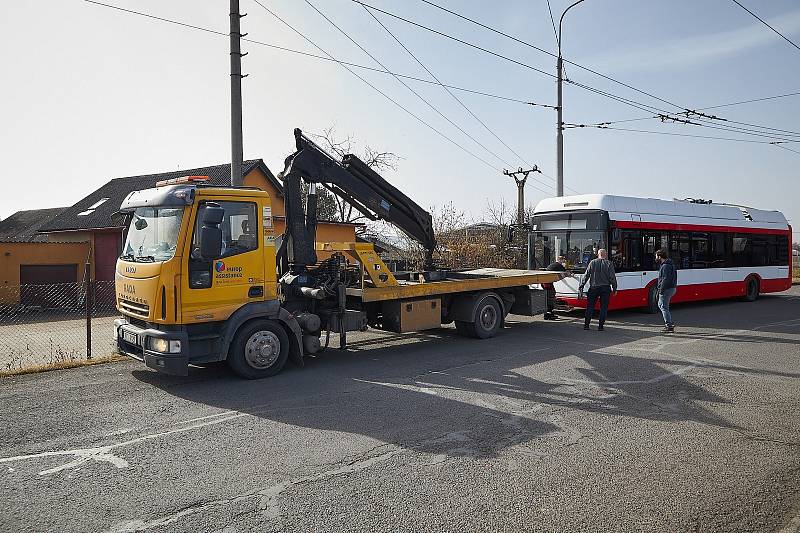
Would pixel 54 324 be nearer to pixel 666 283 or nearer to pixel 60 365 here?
pixel 60 365

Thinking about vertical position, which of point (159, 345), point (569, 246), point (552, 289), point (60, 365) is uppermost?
point (569, 246)

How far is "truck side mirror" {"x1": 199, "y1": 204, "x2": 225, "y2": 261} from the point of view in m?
7.81

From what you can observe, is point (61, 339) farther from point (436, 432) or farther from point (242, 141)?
point (436, 432)

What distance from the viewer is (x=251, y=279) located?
8492 millimetres

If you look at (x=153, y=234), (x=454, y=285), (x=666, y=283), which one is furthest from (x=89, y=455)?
(x=666, y=283)

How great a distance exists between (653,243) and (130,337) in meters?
13.3

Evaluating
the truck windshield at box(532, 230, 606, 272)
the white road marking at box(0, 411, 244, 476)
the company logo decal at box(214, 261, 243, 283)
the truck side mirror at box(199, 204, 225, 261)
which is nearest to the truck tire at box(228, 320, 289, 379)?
the company logo decal at box(214, 261, 243, 283)

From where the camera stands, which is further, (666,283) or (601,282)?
(601,282)

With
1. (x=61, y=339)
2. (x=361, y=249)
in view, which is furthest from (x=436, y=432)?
(x=61, y=339)

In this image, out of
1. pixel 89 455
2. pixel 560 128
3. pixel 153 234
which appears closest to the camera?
pixel 89 455

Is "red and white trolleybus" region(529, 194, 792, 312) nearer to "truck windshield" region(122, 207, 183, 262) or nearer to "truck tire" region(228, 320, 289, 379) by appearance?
"truck tire" region(228, 320, 289, 379)

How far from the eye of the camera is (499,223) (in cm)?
2891

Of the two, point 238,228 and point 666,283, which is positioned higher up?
point 238,228

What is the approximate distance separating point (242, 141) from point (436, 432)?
7878 mm
